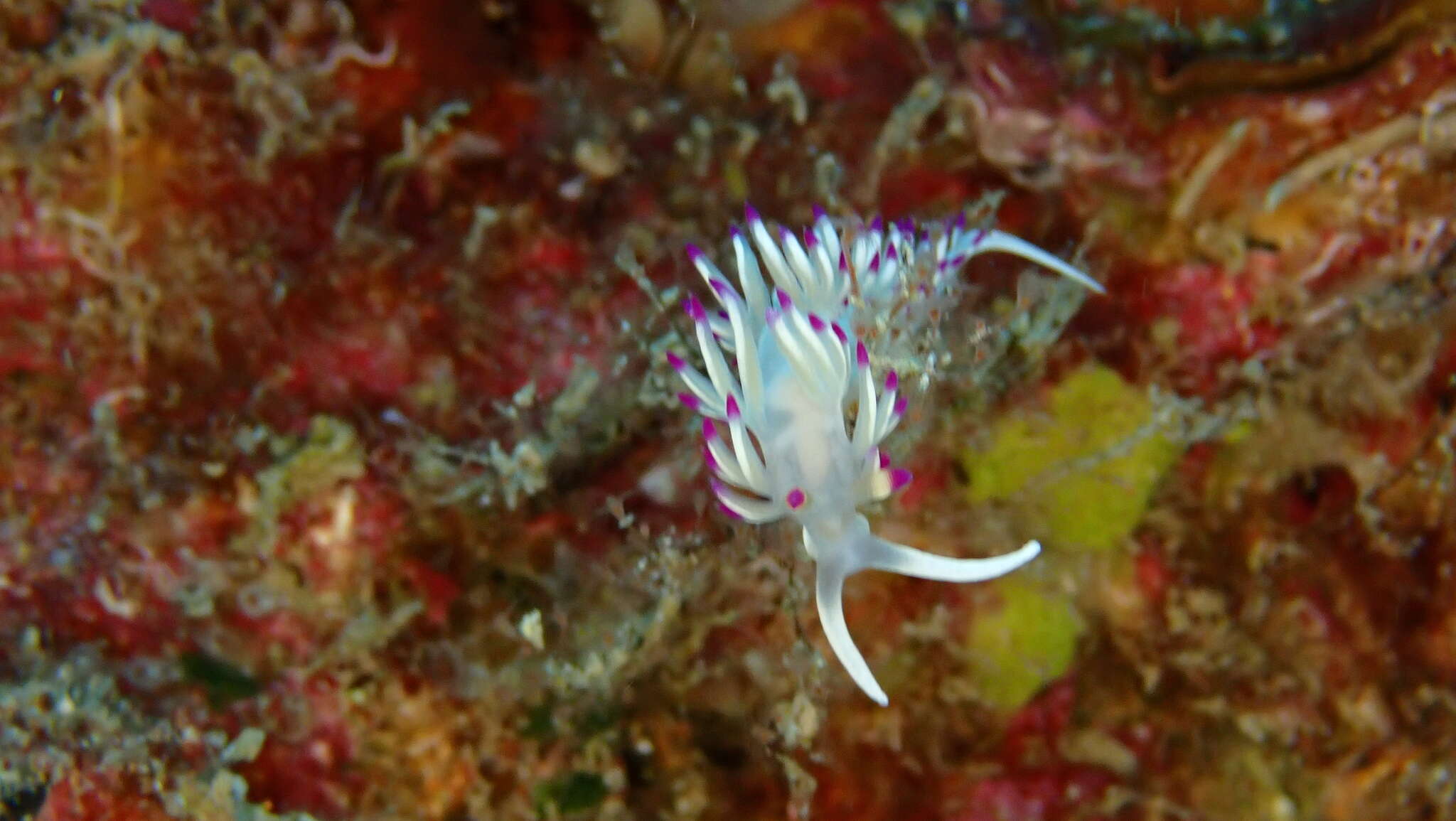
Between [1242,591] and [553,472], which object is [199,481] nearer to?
[553,472]

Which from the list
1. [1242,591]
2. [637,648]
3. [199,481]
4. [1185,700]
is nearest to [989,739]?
[1185,700]

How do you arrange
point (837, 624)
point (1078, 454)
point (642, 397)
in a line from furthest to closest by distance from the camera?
1. point (1078, 454)
2. point (642, 397)
3. point (837, 624)

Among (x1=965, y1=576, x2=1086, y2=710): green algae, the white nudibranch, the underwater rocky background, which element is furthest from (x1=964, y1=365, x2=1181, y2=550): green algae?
the white nudibranch

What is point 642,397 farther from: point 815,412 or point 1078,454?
point 1078,454

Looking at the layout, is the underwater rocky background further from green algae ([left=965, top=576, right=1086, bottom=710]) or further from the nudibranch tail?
the nudibranch tail

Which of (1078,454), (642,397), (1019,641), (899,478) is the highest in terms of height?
(1078,454)

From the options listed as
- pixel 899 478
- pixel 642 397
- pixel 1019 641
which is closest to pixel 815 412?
pixel 899 478
